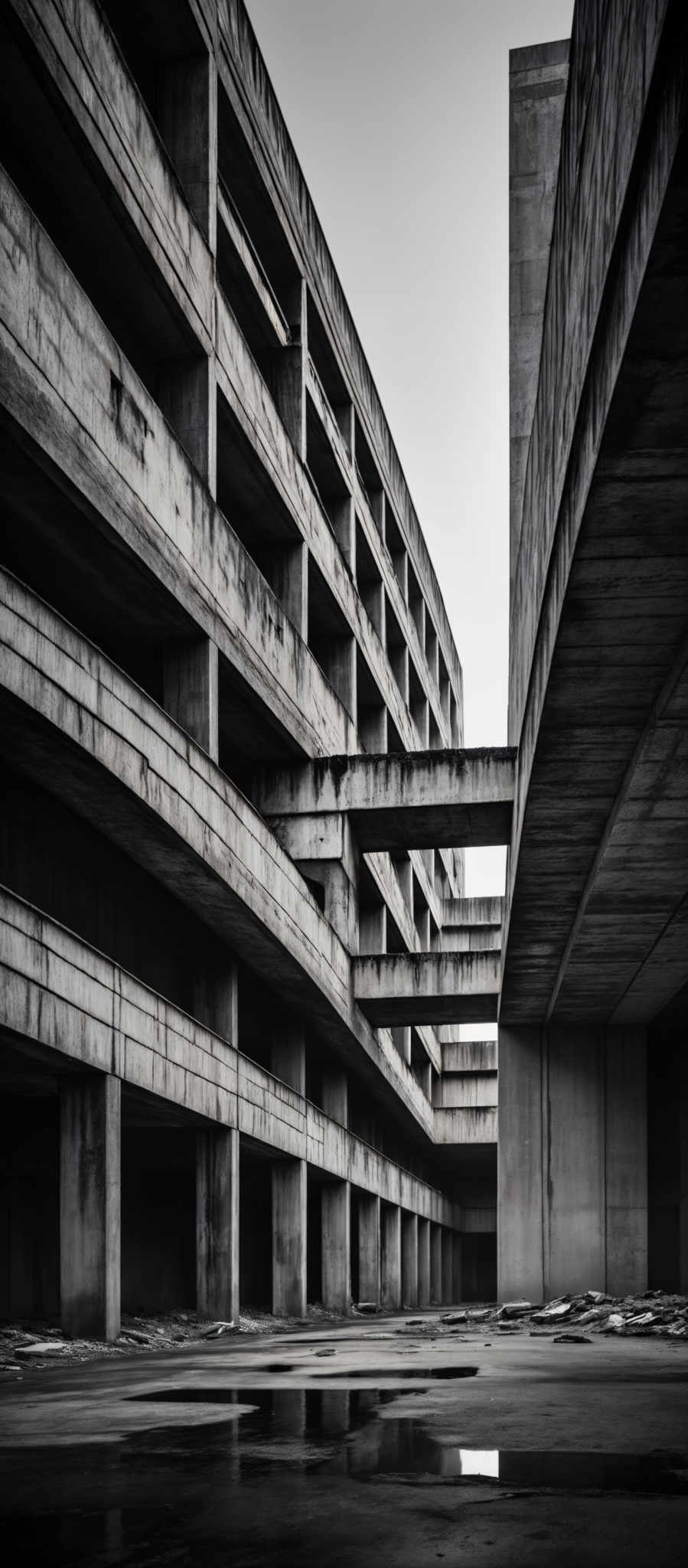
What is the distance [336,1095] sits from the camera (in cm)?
3294

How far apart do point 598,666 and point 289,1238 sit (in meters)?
18.6

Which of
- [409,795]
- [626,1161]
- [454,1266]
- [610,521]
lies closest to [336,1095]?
[626,1161]

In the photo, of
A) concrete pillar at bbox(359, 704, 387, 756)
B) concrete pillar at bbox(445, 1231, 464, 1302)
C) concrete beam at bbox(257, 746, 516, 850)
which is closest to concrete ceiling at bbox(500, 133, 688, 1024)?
concrete beam at bbox(257, 746, 516, 850)

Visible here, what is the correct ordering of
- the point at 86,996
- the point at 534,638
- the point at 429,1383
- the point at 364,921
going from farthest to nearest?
the point at 364,921 < the point at 86,996 < the point at 534,638 < the point at 429,1383

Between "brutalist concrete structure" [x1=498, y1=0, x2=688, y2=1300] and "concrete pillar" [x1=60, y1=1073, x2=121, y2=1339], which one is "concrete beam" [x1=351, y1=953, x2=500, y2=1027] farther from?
"concrete pillar" [x1=60, y1=1073, x2=121, y2=1339]

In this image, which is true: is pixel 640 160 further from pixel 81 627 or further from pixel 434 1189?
pixel 434 1189

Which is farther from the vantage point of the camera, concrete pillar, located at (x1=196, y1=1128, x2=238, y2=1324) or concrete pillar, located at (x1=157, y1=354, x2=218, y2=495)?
concrete pillar, located at (x1=196, y1=1128, x2=238, y2=1324)

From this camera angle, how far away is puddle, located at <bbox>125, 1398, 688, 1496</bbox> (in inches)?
207

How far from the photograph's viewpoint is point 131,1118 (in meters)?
21.4

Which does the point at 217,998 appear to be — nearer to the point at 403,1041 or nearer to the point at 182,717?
the point at 182,717

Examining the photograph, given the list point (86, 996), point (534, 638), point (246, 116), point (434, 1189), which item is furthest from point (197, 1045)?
point (434, 1189)

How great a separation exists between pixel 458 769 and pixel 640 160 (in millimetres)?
16687

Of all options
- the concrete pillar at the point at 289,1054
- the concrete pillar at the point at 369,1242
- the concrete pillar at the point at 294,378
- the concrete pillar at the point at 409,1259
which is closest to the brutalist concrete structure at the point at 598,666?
the concrete pillar at the point at 289,1054

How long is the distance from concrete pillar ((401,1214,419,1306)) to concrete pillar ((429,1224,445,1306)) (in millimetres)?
5704
